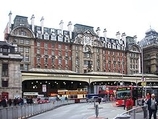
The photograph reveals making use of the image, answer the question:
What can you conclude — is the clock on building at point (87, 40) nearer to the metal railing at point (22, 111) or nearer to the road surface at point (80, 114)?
the metal railing at point (22, 111)

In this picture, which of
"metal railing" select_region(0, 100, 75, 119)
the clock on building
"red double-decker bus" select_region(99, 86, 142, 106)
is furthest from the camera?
the clock on building

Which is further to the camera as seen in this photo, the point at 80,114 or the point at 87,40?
the point at 87,40

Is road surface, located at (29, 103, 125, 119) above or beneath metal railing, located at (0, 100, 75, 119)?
beneath

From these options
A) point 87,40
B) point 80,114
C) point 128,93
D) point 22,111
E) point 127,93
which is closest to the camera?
point 22,111

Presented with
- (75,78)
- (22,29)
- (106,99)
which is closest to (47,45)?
(22,29)

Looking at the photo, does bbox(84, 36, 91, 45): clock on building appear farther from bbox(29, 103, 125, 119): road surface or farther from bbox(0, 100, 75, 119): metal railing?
Answer: bbox(29, 103, 125, 119): road surface

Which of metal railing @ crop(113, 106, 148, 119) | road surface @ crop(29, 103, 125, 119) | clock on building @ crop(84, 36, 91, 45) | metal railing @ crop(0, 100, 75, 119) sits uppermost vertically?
clock on building @ crop(84, 36, 91, 45)

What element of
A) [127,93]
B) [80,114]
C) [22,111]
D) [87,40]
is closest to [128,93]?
[127,93]

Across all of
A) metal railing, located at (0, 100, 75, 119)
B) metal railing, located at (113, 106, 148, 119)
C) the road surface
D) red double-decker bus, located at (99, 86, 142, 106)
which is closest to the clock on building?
red double-decker bus, located at (99, 86, 142, 106)

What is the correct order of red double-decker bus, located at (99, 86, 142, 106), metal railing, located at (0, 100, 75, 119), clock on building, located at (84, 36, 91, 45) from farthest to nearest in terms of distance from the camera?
clock on building, located at (84, 36, 91, 45)
red double-decker bus, located at (99, 86, 142, 106)
metal railing, located at (0, 100, 75, 119)

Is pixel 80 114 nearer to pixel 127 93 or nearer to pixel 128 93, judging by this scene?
pixel 128 93

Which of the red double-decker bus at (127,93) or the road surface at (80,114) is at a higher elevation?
the red double-decker bus at (127,93)

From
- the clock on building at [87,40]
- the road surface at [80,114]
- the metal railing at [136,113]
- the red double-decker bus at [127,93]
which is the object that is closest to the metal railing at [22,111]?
the road surface at [80,114]

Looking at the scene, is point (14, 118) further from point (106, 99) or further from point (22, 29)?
point (22, 29)
